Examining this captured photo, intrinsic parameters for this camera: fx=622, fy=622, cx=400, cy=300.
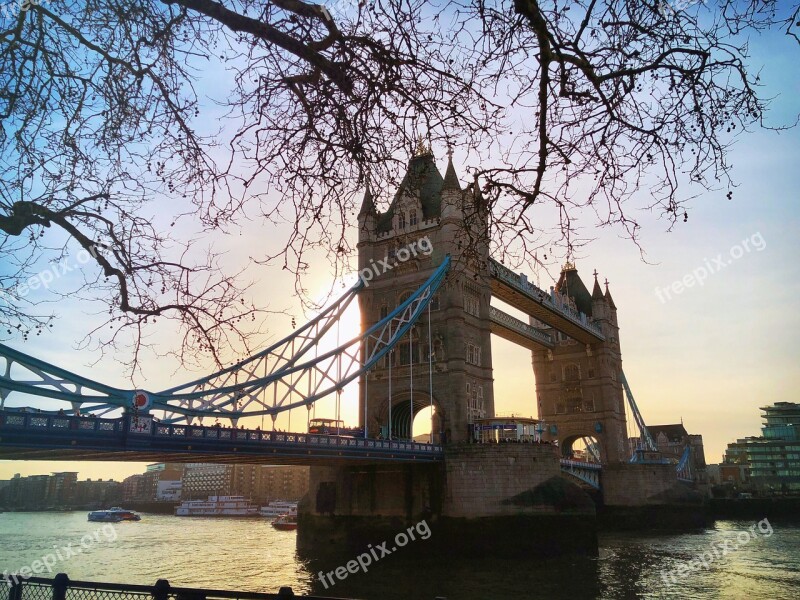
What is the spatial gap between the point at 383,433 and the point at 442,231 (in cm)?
1140

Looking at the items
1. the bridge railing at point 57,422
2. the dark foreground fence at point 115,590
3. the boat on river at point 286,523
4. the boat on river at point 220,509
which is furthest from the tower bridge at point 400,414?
the boat on river at point 220,509

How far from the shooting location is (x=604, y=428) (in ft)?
170

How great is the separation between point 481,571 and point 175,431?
503 inches

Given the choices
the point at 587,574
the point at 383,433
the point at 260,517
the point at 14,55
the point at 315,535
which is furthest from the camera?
the point at 260,517

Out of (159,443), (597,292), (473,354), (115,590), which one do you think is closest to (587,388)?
(597,292)

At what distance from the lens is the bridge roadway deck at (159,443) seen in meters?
14.2

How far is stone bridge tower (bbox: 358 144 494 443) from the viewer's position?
3228 cm

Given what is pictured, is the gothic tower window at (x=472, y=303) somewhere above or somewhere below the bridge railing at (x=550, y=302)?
below

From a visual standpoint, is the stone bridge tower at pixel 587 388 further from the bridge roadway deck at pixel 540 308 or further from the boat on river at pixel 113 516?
the boat on river at pixel 113 516

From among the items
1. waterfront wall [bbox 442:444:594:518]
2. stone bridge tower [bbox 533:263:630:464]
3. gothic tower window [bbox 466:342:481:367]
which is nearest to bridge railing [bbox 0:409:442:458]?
waterfront wall [bbox 442:444:594:518]

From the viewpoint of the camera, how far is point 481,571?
23.4 m

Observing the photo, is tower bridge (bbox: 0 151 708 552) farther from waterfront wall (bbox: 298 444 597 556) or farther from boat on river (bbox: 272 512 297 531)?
boat on river (bbox: 272 512 297 531)

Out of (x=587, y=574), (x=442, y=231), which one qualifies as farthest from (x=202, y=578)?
(x=442, y=231)

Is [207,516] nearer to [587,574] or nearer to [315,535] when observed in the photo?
[315,535]
